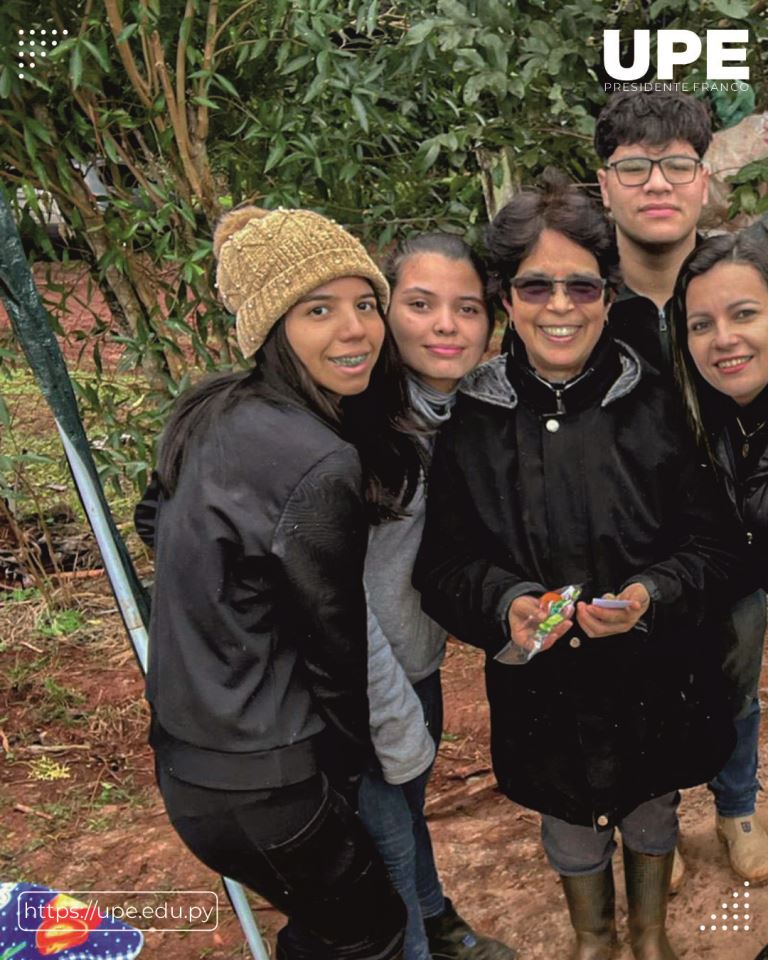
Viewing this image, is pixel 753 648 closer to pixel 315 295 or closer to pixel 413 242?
pixel 413 242

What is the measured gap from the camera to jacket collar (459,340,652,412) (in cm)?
211

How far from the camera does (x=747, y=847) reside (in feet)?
9.21

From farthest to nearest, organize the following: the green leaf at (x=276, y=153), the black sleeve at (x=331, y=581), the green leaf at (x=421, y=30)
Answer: the green leaf at (x=276, y=153) < the green leaf at (x=421, y=30) < the black sleeve at (x=331, y=581)

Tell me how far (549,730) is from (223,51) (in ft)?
7.51

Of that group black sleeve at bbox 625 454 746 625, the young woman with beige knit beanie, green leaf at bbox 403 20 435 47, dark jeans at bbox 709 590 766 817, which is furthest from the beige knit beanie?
dark jeans at bbox 709 590 766 817

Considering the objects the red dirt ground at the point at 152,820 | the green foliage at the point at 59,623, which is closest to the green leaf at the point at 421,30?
the red dirt ground at the point at 152,820

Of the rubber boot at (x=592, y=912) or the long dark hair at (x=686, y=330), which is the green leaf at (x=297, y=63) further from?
the rubber boot at (x=592, y=912)

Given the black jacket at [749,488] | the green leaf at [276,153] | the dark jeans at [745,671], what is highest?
the green leaf at [276,153]

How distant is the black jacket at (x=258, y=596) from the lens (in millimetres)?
1688

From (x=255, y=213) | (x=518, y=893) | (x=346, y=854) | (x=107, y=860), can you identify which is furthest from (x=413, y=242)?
(x=107, y=860)

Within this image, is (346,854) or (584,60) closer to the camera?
(346,854)

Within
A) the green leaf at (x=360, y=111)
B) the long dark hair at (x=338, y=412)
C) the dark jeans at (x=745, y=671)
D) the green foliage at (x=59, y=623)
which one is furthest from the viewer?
the green foliage at (x=59, y=623)

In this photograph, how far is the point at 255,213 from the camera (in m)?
1.98

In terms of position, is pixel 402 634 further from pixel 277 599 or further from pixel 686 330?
pixel 686 330
